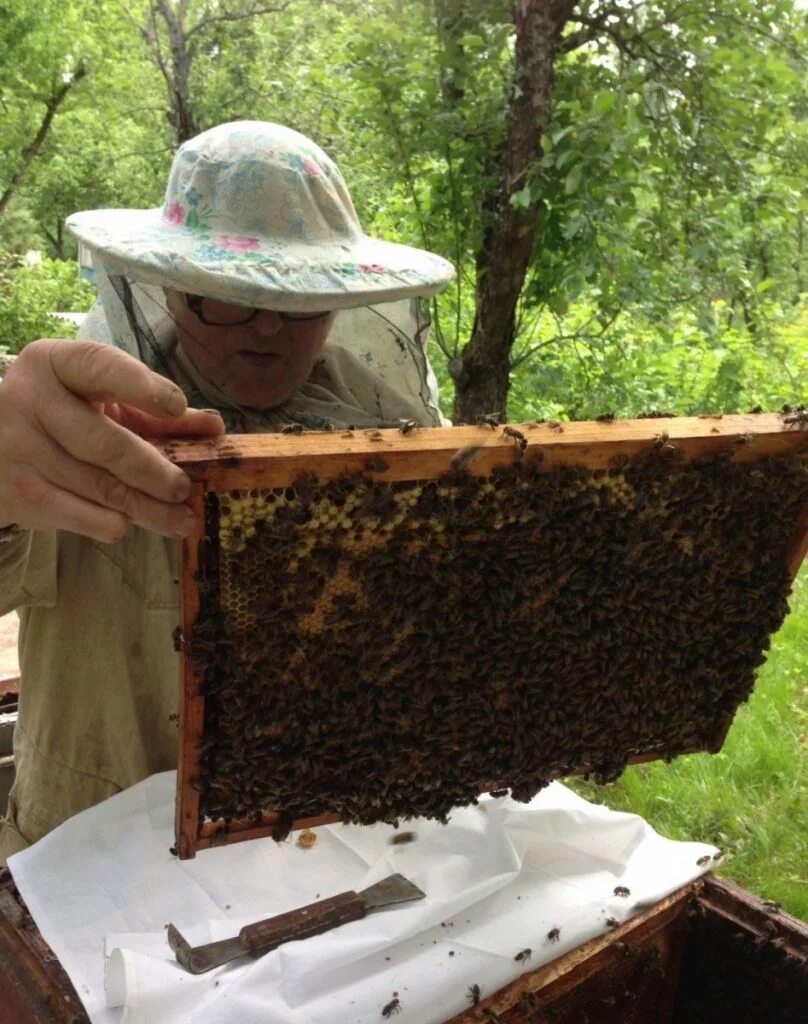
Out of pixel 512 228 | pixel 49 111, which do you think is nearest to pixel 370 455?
pixel 512 228

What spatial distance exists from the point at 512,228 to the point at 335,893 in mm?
3836

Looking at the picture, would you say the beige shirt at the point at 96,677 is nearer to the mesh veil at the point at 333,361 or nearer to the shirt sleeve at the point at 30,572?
the shirt sleeve at the point at 30,572

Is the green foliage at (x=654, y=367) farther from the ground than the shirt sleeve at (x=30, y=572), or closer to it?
closer to it

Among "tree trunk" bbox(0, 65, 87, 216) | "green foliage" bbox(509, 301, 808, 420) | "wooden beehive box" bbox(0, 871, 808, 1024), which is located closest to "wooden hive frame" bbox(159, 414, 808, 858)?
"wooden beehive box" bbox(0, 871, 808, 1024)

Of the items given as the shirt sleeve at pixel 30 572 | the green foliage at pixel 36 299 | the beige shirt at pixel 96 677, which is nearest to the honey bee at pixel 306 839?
the beige shirt at pixel 96 677

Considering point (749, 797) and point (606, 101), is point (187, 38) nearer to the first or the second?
point (606, 101)

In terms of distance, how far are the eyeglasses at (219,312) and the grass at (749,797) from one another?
2.68m

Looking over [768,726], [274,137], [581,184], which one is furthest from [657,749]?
[581,184]

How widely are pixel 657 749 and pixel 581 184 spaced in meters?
A: 3.08

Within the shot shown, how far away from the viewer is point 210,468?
129cm

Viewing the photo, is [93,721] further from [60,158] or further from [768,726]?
[60,158]

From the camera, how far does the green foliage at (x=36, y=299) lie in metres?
14.8

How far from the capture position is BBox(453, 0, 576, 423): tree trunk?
14.5ft

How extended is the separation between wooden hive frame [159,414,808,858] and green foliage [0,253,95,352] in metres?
13.1
